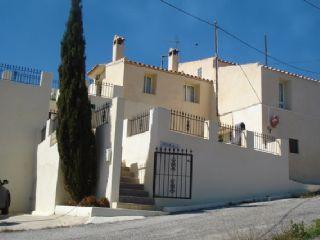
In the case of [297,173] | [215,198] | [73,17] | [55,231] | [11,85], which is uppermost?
[73,17]

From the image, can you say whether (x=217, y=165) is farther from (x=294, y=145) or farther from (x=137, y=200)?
(x=294, y=145)

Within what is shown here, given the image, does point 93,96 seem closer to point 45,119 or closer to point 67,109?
point 45,119

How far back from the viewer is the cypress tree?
52.6 feet

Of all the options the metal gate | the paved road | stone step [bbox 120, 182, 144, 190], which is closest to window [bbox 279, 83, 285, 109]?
the metal gate

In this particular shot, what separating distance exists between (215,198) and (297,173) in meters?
7.50

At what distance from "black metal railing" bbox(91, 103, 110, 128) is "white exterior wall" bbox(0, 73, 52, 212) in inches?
193

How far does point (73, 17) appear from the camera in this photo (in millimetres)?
18078

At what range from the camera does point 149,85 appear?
26359mm

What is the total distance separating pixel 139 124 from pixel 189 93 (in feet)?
33.0

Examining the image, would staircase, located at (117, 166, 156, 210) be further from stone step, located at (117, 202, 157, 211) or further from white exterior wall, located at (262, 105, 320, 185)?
white exterior wall, located at (262, 105, 320, 185)

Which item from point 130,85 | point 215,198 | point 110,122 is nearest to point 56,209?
point 110,122

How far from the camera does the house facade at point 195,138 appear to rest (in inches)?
635

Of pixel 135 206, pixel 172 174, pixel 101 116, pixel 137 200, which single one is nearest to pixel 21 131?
pixel 101 116

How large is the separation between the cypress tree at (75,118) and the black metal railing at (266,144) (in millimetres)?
7342
